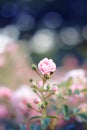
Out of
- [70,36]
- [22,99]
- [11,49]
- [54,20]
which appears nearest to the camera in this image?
[22,99]

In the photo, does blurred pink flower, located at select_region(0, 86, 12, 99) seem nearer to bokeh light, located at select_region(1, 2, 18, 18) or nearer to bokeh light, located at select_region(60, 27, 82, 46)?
bokeh light, located at select_region(60, 27, 82, 46)

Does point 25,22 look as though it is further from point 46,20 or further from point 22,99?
point 22,99

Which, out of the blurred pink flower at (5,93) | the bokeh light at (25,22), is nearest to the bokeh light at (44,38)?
the bokeh light at (25,22)

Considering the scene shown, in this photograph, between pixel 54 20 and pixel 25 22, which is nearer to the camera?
pixel 25 22

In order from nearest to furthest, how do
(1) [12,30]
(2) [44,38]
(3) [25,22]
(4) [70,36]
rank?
1. (2) [44,38]
2. (1) [12,30]
3. (4) [70,36]
4. (3) [25,22]

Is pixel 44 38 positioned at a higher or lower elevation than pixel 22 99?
higher

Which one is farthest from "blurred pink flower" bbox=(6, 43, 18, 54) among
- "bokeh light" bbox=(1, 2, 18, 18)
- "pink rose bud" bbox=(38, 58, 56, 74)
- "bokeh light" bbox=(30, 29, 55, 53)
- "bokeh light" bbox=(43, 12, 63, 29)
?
"bokeh light" bbox=(43, 12, 63, 29)

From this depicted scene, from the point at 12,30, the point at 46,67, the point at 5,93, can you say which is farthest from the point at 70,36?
the point at 46,67

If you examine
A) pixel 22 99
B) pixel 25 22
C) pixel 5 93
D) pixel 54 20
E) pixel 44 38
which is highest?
pixel 54 20

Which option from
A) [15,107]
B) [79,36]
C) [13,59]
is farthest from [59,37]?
[15,107]

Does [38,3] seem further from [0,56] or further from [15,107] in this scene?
[15,107]

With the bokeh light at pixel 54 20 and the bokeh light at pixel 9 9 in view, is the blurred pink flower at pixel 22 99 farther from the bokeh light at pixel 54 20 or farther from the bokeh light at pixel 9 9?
the bokeh light at pixel 54 20
